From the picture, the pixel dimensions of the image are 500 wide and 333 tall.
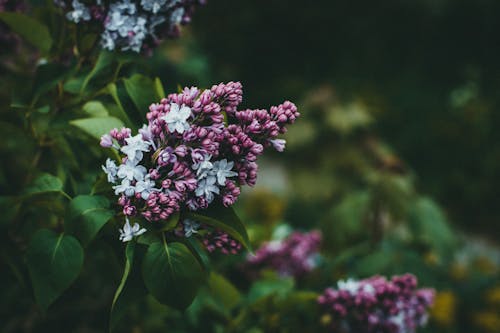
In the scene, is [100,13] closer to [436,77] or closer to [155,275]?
[155,275]

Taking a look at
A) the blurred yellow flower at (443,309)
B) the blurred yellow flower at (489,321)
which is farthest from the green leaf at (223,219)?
the blurred yellow flower at (489,321)

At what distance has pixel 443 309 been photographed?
267 cm

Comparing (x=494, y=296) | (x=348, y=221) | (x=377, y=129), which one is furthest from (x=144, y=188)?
(x=377, y=129)

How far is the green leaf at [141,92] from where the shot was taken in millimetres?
979

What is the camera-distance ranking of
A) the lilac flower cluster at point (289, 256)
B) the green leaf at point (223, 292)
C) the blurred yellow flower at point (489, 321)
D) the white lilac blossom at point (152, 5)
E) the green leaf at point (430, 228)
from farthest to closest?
the blurred yellow flower at point (489, 321), the green leaf at point (430, 228), the lilac flower cluster at point (289, 256), the green leaf at point (223, 292), the white lilac blossom at point (152, 5)

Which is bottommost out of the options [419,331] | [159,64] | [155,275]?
[155,275]

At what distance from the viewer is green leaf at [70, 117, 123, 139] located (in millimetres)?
957

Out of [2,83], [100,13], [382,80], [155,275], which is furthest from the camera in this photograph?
[382,80]

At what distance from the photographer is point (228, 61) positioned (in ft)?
22.5

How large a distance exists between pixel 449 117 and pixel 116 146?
19.0 ft

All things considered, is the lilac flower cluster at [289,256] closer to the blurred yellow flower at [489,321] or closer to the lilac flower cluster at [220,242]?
the lilac flower cluster at [220,242]

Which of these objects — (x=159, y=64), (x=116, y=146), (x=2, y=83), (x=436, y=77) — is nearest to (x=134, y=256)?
(x=116, y=146)

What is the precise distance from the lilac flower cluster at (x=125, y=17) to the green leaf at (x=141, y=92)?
82 millimetres

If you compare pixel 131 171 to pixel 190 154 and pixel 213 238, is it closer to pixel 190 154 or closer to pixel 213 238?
pixel 190 154
